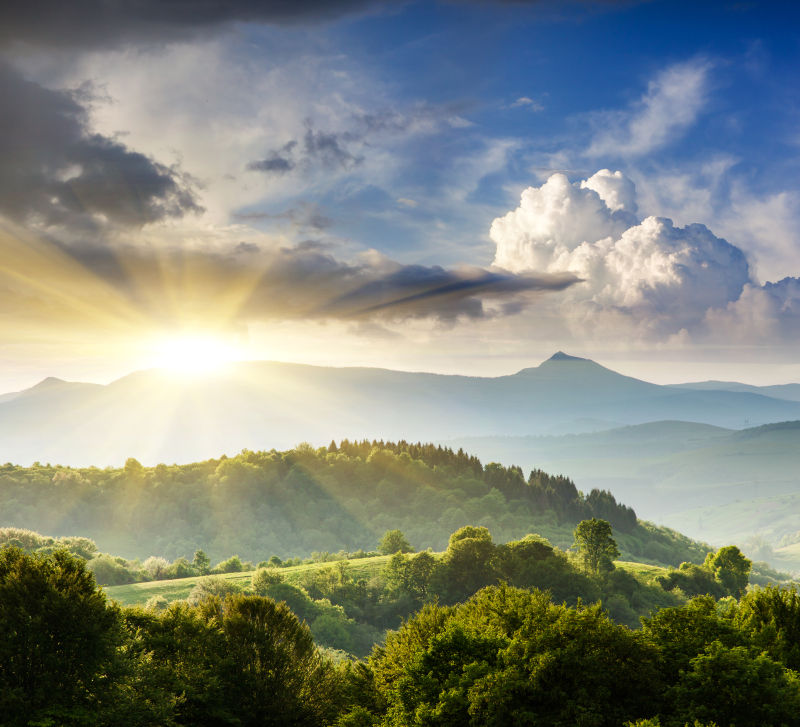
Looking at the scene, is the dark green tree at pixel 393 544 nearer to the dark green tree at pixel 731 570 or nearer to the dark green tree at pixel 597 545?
the dark green tree at pixel 597 545

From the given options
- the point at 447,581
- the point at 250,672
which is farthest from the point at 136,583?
the point at 250,672

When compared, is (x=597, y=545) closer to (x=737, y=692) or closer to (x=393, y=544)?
(x=393, y=544)

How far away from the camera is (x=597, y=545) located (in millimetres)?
133000

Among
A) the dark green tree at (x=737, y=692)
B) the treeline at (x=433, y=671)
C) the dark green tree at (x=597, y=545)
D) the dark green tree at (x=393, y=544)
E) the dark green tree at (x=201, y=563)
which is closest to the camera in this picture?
the dark green tree at (x=737, y=692)

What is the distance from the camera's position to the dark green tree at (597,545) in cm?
13262

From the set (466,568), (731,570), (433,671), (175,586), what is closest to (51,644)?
(433,671)

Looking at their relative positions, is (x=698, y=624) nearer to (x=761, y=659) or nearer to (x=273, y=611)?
(x=761, y=659)

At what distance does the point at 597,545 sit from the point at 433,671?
111785mm

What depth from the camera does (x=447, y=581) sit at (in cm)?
12962

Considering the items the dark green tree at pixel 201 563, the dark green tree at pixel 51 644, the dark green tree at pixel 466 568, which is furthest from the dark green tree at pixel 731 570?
the dark green tree at pixel 51 644

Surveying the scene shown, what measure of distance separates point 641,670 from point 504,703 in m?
8.05

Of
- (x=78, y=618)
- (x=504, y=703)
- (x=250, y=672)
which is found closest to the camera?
(x=504, y=703)

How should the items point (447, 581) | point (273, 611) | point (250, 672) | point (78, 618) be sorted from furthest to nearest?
1. point (447, 581)
2. point (273, 611)
3. point (250, 672)
4. point (78, 618)

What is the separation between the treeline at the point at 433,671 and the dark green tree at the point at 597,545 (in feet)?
317
